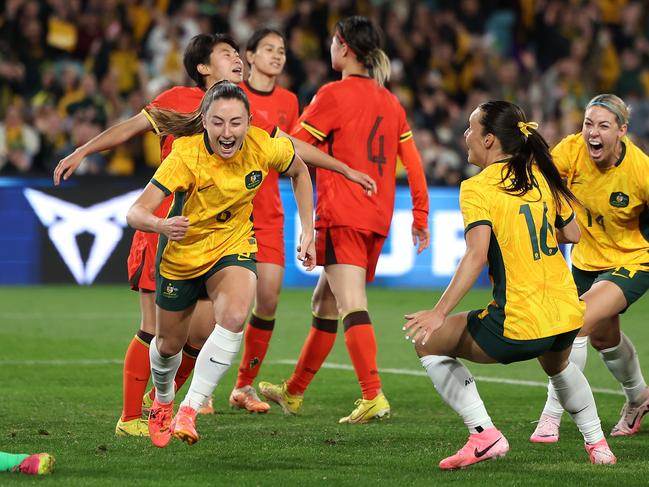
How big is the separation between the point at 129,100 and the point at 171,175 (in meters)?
11.5

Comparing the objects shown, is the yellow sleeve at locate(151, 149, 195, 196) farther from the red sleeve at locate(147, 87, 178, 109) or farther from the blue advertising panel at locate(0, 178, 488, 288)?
the blue advertising panel at locate(0, 178, 488, 288)

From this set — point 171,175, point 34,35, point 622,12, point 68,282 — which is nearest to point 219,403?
point 171,175

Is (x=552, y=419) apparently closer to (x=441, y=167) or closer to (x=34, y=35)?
(x=441, y=167)

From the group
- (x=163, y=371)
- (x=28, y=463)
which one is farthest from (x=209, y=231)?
(x=28, y=463)

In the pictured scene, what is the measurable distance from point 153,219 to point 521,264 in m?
1.63

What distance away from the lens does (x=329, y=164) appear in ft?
22.3

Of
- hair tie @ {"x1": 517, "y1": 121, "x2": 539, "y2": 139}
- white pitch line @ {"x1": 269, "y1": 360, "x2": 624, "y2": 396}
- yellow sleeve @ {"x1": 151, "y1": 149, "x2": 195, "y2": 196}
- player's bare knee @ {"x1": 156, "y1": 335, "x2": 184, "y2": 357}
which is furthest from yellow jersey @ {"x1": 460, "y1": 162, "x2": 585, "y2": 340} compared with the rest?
white pitch line @ {"x1": 269, "y1": 360, "x2": 624, "y2": 396}

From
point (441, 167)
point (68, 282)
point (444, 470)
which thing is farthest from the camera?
point (441, 167)

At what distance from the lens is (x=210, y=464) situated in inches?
230

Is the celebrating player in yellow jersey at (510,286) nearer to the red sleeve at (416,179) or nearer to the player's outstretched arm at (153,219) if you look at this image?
the player's outstretched arm at (153,219)

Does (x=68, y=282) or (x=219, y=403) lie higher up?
(x=219, y=403)

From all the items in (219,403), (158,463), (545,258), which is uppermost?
(545,258)

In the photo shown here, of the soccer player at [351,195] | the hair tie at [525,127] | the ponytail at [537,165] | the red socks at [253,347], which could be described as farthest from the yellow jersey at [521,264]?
the red socks at [253,347]

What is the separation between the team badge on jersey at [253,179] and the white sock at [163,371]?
0.94 metres
